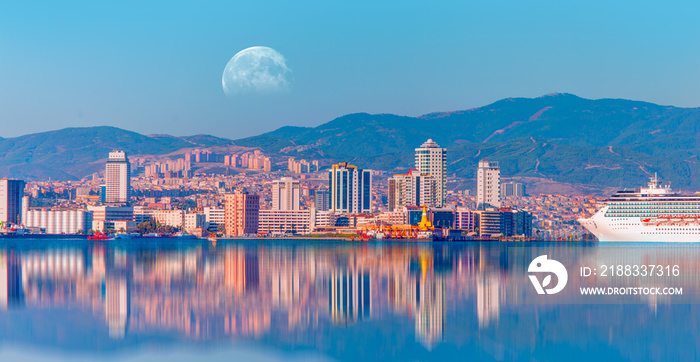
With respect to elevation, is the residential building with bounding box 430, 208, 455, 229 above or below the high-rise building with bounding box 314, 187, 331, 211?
below

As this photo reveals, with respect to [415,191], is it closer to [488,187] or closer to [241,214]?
[488,187]

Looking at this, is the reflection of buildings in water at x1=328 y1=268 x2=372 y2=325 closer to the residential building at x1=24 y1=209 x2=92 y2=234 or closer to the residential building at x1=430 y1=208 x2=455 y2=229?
the residential building at x1=430 y1=208 x2=455 y2=229

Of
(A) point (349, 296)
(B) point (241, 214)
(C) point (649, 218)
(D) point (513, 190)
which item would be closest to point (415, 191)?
(B) point (241, 214)

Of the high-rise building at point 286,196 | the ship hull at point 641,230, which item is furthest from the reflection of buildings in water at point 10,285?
the high-rise building at point 286,196

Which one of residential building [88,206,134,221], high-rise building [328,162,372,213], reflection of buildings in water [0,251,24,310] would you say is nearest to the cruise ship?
reflection of buildings in water [0,251,24,310]

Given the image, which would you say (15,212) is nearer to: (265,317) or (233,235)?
(233,235)

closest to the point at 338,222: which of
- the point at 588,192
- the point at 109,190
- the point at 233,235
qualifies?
the point at 233,235
